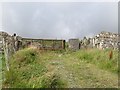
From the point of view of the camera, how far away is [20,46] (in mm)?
16750

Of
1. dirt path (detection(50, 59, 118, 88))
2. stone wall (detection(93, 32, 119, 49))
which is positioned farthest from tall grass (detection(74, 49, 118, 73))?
stone wall (detection(93, 32, 119, 49))

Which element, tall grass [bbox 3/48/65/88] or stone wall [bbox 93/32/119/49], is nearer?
tall grass [bbox 3/48/65/88]

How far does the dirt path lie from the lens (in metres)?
8.56

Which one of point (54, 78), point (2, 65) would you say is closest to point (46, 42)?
point (2, 65)

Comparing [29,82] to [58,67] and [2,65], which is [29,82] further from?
[2,65]

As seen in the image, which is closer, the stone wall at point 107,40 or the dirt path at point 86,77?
the dirt path at point 86,77

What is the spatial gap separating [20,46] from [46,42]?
9.19ft

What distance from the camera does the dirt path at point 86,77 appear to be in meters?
8.56

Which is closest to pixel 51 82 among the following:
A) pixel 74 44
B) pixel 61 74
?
pixel 61 74

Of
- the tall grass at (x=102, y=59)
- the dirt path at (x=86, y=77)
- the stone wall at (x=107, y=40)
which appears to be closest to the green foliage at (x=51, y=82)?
the dirt path at (x=86, y=77)

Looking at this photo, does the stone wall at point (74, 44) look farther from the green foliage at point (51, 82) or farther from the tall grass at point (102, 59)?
the green foliage at point (51, 82)

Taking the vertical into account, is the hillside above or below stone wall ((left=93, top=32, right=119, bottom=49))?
below

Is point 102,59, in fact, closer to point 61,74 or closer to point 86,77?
point 86,77

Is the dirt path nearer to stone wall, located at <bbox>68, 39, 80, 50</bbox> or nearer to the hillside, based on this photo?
the hillside
